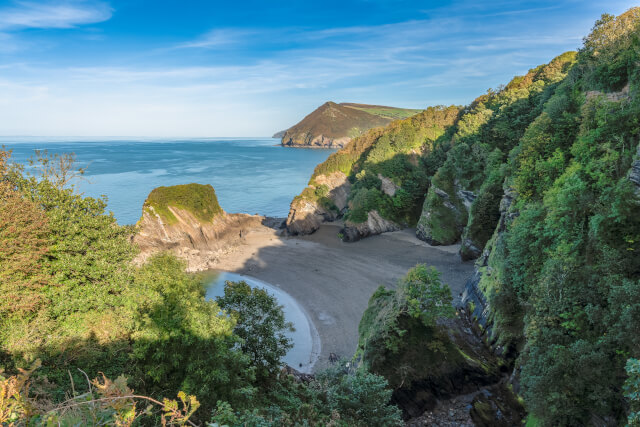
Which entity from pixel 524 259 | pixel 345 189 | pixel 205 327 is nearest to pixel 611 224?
pixel 524 259

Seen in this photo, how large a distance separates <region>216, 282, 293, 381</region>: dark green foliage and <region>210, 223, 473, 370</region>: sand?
30.1 ft

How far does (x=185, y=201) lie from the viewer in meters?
46.2

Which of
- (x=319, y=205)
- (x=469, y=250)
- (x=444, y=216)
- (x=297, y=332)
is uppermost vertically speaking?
(x=444, y=216)

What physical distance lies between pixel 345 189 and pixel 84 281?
50562 mm

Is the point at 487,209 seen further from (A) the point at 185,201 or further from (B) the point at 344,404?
(A) the point at 185,201

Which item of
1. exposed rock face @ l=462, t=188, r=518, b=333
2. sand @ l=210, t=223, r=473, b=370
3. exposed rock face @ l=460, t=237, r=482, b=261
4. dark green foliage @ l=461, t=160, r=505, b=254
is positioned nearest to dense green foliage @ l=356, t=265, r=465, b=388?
exposed rock face @ l=462, t=188, r=518, b=333

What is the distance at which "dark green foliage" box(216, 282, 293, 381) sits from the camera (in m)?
14.6

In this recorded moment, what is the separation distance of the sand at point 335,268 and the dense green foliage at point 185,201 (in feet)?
24.2

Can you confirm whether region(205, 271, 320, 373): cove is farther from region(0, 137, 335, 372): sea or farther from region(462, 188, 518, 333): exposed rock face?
region(462, 188, 518, 333): exposed rock face

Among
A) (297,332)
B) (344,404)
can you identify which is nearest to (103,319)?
(344,404)

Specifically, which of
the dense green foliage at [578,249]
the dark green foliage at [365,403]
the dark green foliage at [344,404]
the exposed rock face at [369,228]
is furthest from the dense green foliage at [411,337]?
the exposed rock face at [369,228]

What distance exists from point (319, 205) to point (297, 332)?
102ft

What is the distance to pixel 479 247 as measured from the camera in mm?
32000

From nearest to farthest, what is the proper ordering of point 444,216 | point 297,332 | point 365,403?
point 365,403
point 297,332
point 444,216
